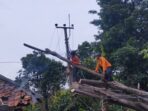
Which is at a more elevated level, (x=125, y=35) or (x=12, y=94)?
(x=125, y=35)

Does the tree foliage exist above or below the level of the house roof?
above

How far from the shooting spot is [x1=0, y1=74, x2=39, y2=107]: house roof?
64.5 feet

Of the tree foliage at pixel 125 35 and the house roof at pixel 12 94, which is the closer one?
the house roof at pixel 12 94

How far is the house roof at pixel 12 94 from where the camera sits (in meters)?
19.7

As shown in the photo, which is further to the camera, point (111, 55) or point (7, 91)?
point (111, 55)

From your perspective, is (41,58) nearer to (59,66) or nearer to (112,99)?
(59,66)

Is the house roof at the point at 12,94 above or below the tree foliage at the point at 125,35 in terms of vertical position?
below

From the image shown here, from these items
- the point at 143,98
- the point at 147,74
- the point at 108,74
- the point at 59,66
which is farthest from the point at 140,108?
the point at 59,66

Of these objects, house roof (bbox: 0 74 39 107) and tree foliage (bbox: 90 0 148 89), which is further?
tree foliage (bbox: 90 0 148 89)

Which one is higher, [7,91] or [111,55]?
[111,55]

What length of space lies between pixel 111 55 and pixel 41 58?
23.0 ft

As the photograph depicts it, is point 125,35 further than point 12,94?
Yes

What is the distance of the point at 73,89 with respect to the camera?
1138cm

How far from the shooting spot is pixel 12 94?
20.0 m
